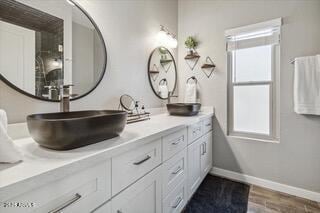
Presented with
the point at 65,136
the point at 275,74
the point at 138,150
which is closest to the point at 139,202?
the point at 138,150

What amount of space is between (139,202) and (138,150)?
1.01ft

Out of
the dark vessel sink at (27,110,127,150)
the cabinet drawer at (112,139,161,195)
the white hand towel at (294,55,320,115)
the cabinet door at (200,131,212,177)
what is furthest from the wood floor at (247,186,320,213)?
the dark vessel sink at (27,110,127,150)

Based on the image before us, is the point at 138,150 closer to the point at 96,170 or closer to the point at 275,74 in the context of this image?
the point at 96,170

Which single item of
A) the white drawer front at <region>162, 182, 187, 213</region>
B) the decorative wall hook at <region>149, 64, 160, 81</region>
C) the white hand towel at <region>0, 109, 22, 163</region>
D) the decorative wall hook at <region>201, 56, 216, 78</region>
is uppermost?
the decorative wall hook at <region>201, 56, 216, 78</region>

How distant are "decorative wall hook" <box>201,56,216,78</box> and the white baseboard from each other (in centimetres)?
137

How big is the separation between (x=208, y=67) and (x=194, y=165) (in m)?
1.35

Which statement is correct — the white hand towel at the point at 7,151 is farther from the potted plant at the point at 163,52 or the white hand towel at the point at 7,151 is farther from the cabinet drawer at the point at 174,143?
the potted plant at the point at 163,52

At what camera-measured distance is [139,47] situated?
1.88m

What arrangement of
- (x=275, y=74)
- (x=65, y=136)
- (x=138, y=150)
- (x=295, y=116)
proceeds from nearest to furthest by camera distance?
1. (x=65, y=136)
2. (x=138, y=150)
3. (x=295, y=116)
4. (x=275, y=74)

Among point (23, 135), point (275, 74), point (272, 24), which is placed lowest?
point (23, 135)

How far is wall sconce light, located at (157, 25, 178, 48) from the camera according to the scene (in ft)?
7.25

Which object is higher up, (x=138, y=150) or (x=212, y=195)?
(x=138, y=150)

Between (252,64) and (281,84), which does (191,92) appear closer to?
(252,64)

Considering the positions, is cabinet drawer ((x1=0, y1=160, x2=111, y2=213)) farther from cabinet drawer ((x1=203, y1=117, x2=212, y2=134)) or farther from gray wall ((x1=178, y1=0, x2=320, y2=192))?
gray wall ((x1=178, y1=0, x2=320, y2=192))
